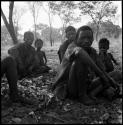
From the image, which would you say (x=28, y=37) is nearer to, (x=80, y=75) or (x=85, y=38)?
(x=85, y=38)

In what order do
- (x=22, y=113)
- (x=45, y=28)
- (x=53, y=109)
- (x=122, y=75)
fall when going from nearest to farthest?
(x=22, y=113), (x=53, y=109), (x=122, y=75), (x=45, y=28)

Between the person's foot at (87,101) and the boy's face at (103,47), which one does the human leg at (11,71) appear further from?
Result: the boy's face at (103,47)

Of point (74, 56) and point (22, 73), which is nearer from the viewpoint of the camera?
point (74, 56)

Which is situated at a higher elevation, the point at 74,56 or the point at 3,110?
the point at 74,56

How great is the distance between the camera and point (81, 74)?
390 centimetres

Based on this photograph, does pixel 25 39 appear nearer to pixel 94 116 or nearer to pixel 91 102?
pixel 91 102

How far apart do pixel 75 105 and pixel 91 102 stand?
266 mm

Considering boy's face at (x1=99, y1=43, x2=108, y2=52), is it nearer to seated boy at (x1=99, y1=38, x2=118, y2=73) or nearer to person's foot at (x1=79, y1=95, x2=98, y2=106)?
seated boy at (x1=99, y1=38, x2=118, y2=73)

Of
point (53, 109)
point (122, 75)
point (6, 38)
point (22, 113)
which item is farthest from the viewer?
point (6, 38)

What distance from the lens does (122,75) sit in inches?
210

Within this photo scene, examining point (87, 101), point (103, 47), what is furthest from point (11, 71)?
point (103, 47)

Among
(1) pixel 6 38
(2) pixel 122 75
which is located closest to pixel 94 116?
(2) pixel 122 75

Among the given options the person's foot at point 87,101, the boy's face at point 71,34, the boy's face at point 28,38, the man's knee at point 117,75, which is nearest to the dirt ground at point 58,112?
the person's foot at point 87,101

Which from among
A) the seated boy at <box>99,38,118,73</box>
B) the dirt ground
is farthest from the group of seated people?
the seated boy at <box>99,38,118,73</box>
